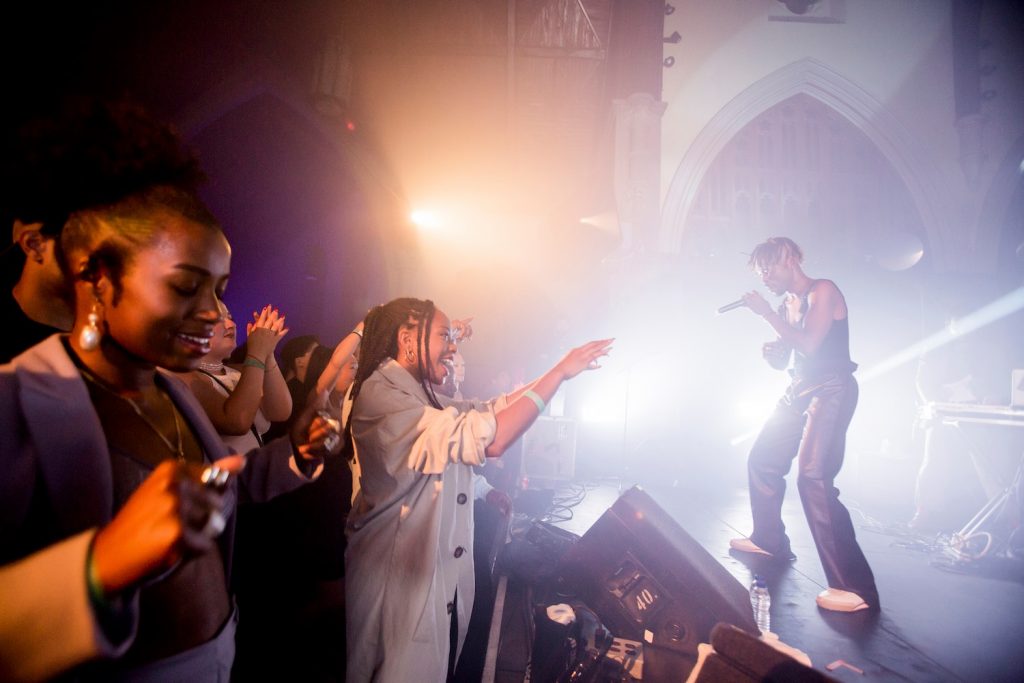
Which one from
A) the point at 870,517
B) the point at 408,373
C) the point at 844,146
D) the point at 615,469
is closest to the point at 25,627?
the point at 408,373

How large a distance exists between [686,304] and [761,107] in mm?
4643

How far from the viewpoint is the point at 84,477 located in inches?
32.4

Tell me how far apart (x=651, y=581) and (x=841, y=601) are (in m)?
1.54

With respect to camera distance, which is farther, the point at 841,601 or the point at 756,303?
the point at 756,303

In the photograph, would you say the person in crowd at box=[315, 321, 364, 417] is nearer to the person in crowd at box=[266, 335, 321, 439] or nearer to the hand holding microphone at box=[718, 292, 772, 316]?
the person in crowd at box=[266, 335, 321, 439]

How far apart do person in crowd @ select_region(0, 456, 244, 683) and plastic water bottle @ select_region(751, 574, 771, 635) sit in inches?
126

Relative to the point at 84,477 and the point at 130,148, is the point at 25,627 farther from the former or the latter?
the point at 130,148

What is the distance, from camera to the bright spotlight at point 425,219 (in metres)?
6.63

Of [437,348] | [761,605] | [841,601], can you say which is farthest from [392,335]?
[841,601]

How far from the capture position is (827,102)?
8617 mm

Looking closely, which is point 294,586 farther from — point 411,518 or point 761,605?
point 761,605

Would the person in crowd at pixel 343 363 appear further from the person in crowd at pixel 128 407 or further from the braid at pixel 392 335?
the person in crowd at pixel 128 407

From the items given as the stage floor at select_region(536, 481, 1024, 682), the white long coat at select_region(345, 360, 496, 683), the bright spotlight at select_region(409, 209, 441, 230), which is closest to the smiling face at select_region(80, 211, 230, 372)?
the white long coat at select_region(345, 360, 496, 683)

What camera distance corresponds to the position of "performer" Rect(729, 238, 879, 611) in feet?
9.77
